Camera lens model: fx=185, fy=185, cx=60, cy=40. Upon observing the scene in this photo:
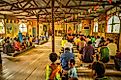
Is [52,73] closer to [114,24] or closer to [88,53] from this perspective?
[88,53]

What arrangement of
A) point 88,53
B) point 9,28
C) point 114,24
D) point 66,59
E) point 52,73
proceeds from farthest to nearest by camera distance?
point 9,28 → point 114,24 → point 88,53 → point 66,59 → point 52,73

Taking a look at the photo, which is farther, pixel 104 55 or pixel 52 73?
pixel 104 55

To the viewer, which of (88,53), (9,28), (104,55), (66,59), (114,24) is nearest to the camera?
(66,59)

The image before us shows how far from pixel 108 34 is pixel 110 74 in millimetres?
6597

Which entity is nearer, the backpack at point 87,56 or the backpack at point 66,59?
the backpack at point 66,59

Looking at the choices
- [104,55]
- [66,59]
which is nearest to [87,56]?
[104,55]

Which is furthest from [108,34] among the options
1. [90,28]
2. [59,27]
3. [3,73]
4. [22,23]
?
[59,27]

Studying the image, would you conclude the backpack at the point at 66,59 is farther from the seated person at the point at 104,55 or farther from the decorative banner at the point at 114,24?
the decorative banner at the point at 114,24

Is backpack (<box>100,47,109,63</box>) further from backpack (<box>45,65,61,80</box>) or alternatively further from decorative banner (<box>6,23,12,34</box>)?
decorative banner (<box>6,23,12,34</box>)

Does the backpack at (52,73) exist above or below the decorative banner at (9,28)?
below

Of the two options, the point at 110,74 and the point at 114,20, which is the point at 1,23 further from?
the point at 110,74

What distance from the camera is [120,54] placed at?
7.48 m

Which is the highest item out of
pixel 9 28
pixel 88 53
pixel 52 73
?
pixel 9 28

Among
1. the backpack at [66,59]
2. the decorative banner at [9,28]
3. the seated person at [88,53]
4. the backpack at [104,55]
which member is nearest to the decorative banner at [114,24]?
the backpack at [104,55]
